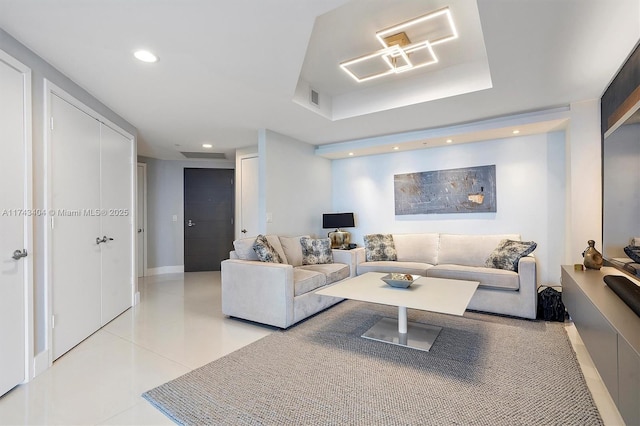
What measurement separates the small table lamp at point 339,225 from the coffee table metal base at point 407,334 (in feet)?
6.46

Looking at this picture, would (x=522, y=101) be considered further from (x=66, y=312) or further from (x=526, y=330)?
(x=66, y=312)

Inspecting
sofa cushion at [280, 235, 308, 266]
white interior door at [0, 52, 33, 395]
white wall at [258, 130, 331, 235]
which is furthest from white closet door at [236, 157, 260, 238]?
white interior door at [0, 52, 33, 395]

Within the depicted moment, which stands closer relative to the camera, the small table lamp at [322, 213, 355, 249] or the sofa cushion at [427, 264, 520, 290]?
the sofa cushion at [427, 264, 520, 290]

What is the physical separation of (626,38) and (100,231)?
15.1 ft

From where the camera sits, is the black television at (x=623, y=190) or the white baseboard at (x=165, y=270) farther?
the white baseboard at (x=165, y=270)

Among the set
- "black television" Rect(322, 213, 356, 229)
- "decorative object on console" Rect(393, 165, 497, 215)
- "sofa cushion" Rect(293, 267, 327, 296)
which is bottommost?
"sofa cushion" Rect(293, 267, 327, 296)

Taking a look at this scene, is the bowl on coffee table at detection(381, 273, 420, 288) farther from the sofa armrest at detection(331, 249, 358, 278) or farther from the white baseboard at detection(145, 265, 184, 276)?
the white baseboard at detection(145, 265, 184, 276)

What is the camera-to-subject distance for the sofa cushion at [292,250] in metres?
3.95

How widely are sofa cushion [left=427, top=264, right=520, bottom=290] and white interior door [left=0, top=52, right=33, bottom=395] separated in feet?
12.3

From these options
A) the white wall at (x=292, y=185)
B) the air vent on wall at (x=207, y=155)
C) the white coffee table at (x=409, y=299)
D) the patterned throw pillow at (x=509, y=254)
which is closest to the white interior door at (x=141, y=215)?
the air vent on wall at (x=207, y=155)

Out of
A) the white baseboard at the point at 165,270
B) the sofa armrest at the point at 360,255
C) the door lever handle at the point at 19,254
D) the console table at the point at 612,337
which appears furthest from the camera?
the white baseboard at the point at 165,270

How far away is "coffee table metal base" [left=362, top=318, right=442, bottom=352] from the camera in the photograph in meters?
2.50

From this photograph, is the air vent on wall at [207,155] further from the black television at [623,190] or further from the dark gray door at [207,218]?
the black television at [623,190]

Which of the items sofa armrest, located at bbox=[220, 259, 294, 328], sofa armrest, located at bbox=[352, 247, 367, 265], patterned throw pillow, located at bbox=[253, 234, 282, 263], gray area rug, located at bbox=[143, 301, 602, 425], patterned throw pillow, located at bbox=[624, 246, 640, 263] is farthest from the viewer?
sofa armrest, located at bbox=[352, 247, 367, 265]
